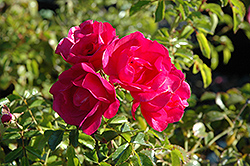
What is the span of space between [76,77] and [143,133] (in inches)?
9.5

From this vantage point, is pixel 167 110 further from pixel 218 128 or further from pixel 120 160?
pixel 218 128

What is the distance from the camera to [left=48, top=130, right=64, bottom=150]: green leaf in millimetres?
667

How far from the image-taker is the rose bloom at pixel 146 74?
1.90 feet

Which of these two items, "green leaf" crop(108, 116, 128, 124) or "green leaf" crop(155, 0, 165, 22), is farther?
"green leaf" crop(155, 0, 165, 22)


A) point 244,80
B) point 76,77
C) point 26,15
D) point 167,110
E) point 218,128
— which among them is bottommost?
point 244,80

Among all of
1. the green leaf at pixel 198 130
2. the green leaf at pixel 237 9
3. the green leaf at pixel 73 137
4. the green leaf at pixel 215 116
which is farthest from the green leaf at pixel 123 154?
the green leaf at pixel 237 9

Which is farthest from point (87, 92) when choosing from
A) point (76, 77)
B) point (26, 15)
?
point (26, 15)

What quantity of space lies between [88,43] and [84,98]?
0.14 meters

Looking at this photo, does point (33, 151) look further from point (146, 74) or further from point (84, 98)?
point (146, 74)

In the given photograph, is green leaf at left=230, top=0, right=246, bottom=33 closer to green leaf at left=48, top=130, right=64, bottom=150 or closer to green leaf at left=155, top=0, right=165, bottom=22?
green leaf at left=155, top=0, right=165, bottom=22

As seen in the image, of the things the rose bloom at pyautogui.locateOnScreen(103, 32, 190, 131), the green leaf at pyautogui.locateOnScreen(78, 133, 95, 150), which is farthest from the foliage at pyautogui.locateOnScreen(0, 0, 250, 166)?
the rose bloom at pyautogui.locateOnScreen(103, 32, 190, 131)

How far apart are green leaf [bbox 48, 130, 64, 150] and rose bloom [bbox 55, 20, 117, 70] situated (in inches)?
7.9

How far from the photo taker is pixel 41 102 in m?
0.85

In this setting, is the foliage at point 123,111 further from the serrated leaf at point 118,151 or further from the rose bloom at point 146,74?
the rose bloom at point 146,74
